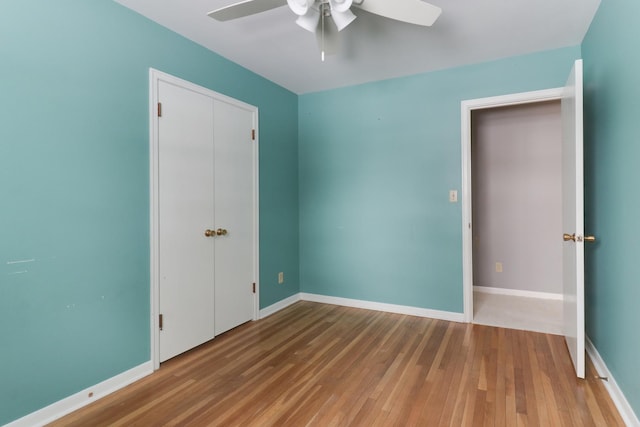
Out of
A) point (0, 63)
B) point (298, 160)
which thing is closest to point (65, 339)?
point (0, 63)

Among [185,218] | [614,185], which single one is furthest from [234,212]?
[614,185]

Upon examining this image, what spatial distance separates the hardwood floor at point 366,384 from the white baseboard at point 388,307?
27cm

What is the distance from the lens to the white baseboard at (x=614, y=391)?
1.70m

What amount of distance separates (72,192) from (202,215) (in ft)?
3.13

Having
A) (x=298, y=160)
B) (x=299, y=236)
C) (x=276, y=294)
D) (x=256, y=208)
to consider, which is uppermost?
(x=298, y=160)

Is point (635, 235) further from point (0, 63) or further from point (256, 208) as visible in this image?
point (0, 63)

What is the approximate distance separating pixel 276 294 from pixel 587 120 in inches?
125

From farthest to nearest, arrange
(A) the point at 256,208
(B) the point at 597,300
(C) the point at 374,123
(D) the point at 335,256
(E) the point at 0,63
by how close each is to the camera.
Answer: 1. (D) the point at 335,256
2. (C) the point at 374,123
3. (A) the point at 256,208
4. (B) the point at 597,300
5. (E) the point at 0,63

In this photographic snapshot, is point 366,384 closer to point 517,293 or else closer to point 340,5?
point 340,5

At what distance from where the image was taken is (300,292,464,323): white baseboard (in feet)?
10.8

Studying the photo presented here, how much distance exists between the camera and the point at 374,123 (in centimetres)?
363

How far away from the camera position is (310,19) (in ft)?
6.12

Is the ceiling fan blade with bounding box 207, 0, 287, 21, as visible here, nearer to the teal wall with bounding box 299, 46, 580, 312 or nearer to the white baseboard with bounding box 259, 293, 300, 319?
the teal wall with bounding box 299, 46, 580, 312

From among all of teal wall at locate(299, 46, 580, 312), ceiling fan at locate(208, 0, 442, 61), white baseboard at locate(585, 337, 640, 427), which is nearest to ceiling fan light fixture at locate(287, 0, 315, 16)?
ceiling fan at locate(208, 0, 442, 61)
